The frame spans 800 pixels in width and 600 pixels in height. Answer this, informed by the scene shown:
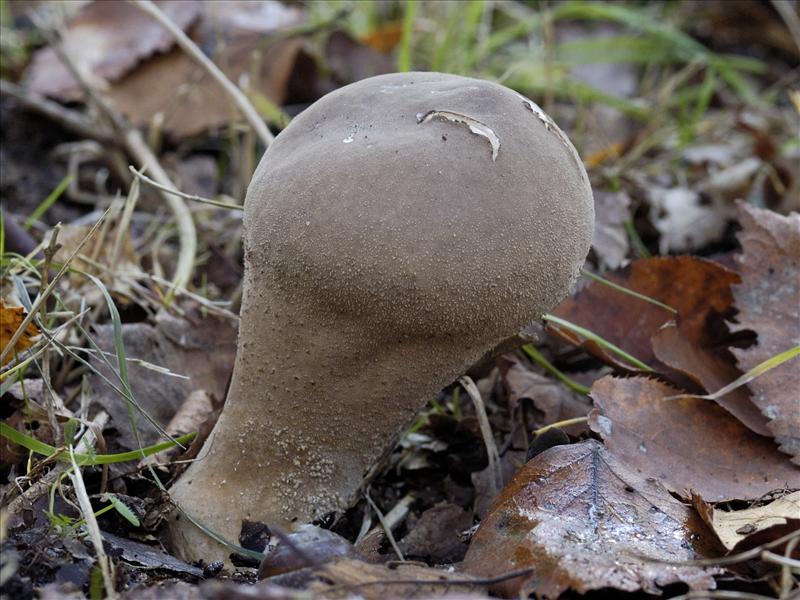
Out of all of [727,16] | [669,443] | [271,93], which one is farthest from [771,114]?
[669,443]

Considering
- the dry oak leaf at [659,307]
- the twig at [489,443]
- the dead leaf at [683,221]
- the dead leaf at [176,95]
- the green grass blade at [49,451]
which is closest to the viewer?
the green grass blade at [49,451]

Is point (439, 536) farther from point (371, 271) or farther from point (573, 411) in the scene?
point (371, 271)

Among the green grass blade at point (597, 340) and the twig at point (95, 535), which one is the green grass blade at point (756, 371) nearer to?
the green grass blade at point (597, 340)

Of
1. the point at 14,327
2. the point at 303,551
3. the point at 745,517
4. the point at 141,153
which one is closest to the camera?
the point at 303,551

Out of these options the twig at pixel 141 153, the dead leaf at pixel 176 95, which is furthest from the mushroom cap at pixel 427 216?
the dead leaf at pixel 176 95

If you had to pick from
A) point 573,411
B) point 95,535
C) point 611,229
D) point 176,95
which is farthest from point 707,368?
point 176,95

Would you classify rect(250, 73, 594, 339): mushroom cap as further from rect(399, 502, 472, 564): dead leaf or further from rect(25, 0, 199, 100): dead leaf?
rect(25, 0, 199, 100): dead leaf

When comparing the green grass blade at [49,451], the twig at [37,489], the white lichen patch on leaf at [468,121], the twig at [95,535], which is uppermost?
the white lichen patch on leaf at [468,121]

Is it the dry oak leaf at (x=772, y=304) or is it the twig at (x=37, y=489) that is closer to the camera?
the twig at (x=37, y=489)
